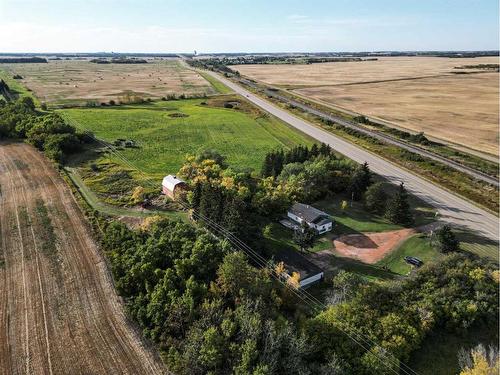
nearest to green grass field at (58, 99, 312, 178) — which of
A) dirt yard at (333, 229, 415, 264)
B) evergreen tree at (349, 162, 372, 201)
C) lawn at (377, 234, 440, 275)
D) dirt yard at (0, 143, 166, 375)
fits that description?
evergreen tree at (349, 162, 372, 201)

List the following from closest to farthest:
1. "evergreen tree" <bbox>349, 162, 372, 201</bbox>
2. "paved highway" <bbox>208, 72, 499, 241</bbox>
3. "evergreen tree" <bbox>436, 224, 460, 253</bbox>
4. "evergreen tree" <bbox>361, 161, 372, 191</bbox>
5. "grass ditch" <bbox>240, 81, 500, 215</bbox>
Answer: "evergreen tree" <bbox>436, 224, 460, 253</bbox> < "paved highway" <bbox>208, 72, 499, 241</bbox> < "evergreen tree" <bbox>349, 162, 372, 201</bbox> < "evergreen tree" <bbox>361, 161, 372, 191</bbox> < "grass ditch" <bbox>240, 81, 500, 215</bbox>

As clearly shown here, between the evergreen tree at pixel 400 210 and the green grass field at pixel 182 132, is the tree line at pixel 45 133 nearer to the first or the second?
the green grass field at pixel 182 132

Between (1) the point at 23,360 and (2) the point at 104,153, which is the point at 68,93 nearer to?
(2) the point at 104,153

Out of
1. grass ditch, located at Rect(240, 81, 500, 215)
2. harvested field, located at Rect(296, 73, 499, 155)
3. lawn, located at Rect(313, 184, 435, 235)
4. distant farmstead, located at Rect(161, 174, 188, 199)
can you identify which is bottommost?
lawn, located at Rect(313, 184, 435, 235)

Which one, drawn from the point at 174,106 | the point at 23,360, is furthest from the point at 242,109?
the point at 23,360

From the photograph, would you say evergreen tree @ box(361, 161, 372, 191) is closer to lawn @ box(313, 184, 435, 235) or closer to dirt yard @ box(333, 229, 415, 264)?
lawn @ box(313, 184, 435, 235)

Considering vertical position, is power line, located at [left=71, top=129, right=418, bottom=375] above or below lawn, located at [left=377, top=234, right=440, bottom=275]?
above

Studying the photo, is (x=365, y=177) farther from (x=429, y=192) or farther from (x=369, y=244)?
(x=369, y=244)
